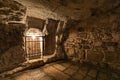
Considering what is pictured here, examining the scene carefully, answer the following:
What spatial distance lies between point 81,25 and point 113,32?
1.30 metres

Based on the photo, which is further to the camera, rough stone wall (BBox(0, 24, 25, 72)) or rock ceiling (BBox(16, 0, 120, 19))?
rough stone wall (BBox(0, 24, 25, 72))

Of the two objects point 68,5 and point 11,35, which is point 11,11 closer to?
point 11,35

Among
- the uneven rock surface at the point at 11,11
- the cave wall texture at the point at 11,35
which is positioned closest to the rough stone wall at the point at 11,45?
the cave wall texture at the point at 11,35

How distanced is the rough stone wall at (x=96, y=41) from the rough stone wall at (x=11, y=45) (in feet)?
7.63

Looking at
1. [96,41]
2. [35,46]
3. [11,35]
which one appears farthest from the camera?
[35,46]

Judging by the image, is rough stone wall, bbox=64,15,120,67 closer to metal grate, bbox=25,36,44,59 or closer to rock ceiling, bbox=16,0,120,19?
rock ceiling, bbox=16,0,120,19

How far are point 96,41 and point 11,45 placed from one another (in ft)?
9.67

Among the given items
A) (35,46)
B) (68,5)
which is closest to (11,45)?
(68,5)

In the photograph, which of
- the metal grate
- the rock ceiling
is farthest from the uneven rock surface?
the metal grate

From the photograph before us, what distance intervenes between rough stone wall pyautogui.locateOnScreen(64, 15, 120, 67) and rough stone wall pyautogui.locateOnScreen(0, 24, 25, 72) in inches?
91.5

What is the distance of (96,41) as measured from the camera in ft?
11.1

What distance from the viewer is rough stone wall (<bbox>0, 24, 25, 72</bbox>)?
232 cm

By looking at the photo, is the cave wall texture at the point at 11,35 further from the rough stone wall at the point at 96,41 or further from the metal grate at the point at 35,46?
the rough stone wall at the point at 96,41

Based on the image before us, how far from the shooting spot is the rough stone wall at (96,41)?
9.71 ft
